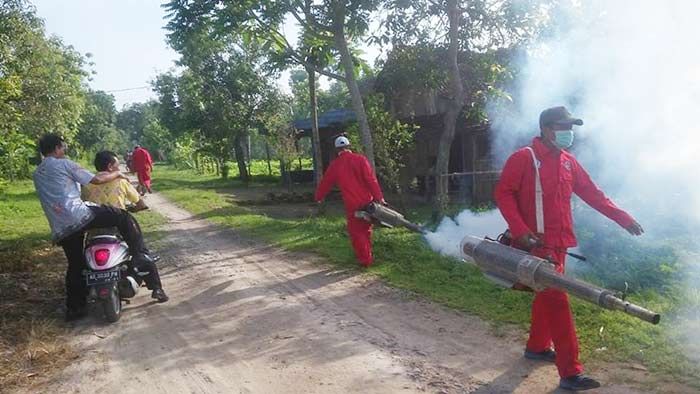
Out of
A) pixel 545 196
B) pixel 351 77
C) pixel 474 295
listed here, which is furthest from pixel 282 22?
pixel 545 196

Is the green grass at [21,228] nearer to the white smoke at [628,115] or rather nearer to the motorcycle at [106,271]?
the motorcycle at [106,271]

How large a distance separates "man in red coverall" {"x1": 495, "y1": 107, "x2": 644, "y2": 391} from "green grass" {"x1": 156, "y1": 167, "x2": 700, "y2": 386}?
2.28 ft

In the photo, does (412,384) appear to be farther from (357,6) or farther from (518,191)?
(357,6)

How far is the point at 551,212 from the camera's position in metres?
4.09

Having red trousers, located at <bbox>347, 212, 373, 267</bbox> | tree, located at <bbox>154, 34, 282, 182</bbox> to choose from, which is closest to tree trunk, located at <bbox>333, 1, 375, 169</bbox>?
red trousers, located at <bbox>347, 212, 373, 267</bbox>

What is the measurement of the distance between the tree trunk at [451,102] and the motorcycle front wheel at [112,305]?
7366 millimetres

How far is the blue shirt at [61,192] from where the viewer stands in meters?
5.63

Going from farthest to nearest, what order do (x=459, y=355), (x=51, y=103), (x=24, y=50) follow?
(x=51, y=103), (x=24, y=50), (x=459, y=355)

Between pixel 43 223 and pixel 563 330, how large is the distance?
13468 millimetres

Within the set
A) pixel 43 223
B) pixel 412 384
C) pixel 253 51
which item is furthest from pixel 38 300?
pixel 253 51

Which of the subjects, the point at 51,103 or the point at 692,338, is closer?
the point at 692,338

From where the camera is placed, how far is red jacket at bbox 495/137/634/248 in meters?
4.09

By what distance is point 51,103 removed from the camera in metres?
23.8

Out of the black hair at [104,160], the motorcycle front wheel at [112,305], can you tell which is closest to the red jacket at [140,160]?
the black hair at [104,160]
